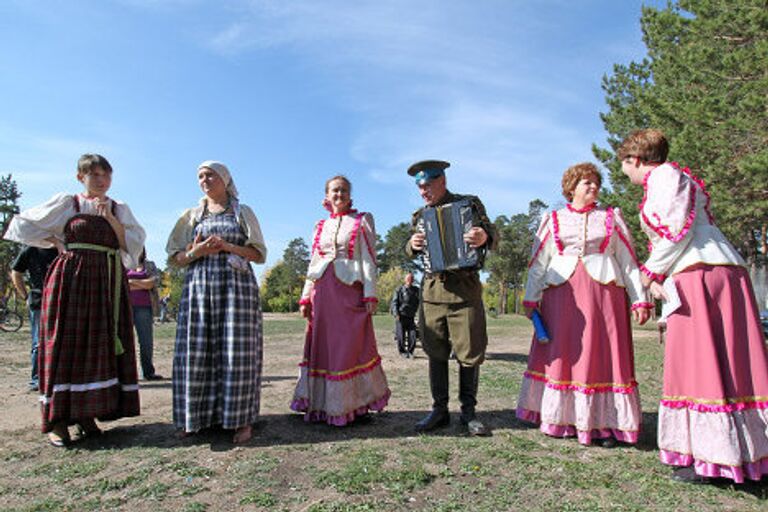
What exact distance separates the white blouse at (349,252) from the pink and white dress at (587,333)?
4.60 ft

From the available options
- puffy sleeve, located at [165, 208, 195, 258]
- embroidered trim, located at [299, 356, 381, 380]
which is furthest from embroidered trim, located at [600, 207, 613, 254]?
puffy sleeve, located at [165, 208, 195, 258]

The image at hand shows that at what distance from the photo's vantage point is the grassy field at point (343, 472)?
9.76 feet

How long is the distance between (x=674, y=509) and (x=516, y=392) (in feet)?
11.4

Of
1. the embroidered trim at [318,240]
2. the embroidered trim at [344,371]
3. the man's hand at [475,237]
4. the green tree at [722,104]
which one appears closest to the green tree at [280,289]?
the green tree at [722,104]

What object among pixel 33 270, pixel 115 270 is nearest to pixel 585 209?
pixel 115 270

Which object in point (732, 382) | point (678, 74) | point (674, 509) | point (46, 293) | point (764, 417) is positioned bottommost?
point (674, 509)

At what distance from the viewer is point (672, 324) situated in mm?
3367

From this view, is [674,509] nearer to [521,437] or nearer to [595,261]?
[521,437]

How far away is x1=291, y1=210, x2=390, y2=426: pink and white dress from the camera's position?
462cm

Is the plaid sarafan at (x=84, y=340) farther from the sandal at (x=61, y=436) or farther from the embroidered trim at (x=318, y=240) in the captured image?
the embroidered trim at (x=318, y=240)

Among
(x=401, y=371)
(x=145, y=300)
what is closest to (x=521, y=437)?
(x=401, y=371)

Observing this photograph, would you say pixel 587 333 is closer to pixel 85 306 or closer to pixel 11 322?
pixel 85 306

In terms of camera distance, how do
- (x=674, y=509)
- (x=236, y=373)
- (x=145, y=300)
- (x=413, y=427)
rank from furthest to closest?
(x=145, y=300) → (x=413, y=427) → (x=236, y=373) → (x=674, y=509)

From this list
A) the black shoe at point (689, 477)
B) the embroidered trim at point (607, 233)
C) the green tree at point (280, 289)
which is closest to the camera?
the black shoe at point (689, 477)
